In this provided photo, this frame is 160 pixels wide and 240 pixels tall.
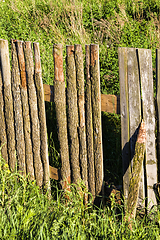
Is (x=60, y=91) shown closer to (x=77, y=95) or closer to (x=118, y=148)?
(x=77, y=95)

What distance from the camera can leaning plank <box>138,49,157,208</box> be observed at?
2.28 m

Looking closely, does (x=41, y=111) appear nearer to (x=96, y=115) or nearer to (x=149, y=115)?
(x=96, y=115)

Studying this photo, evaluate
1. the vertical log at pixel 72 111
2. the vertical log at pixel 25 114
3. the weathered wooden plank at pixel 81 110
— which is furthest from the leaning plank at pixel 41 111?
the weathered wooden plank at pixel 81 110

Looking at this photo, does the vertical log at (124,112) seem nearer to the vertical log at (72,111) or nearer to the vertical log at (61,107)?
the vertical log at (72,111)

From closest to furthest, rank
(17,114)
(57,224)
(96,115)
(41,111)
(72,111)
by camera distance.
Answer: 1. (57,224)
2. (96,115)
3. (72,111)
4. (41,111)
5. (17,114)

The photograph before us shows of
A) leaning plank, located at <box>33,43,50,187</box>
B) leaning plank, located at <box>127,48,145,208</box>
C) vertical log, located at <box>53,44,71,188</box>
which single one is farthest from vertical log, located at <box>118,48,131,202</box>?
leaning plank, located at <box>33,43,50,187</box>

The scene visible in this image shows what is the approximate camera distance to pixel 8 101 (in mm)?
3055

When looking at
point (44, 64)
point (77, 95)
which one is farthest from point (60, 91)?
point (44, 64)

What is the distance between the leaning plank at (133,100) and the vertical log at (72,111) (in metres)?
0.58

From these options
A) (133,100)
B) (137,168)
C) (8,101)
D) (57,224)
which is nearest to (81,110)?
(133,100)

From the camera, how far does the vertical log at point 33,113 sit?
2.82 m

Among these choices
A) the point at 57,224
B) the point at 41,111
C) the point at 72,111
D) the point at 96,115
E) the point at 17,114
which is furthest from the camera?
the point at 17,114

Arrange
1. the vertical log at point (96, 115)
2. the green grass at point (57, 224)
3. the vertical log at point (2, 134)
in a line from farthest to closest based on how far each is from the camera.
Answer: the vertical log at point (2, 134)
the vertical log at point (96, 115)
the green grass at point (57, 224)

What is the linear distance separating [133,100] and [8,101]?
4.94 ft
